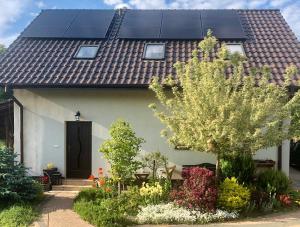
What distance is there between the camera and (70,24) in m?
14.8

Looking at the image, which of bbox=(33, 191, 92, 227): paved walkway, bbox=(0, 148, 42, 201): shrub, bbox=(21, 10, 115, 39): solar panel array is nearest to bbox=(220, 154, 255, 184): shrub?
bbox=(33, 191, 92, 227): paved walkway

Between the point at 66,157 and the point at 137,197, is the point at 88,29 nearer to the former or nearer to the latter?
the point at 66,157

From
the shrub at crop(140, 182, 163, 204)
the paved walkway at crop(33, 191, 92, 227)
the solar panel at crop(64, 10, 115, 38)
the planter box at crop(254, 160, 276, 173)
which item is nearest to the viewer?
the paved walkway at crop(33, 191, 92, 227)

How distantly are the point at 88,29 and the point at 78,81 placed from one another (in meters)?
3.65

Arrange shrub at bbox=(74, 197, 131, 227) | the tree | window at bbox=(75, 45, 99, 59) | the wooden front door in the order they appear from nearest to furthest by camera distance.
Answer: shrub at bbox=(74, 197, 131, 227) < the tree < the wooden front door < window at bbox=(75, 45, 99, 59)

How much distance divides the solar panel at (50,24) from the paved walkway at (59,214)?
6.65 m

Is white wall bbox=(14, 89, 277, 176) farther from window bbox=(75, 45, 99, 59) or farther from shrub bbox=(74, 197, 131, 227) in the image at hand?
shrub bbox=(74, 197, 131, 227)

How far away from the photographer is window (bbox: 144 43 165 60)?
503 inches

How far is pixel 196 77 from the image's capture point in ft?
29.5

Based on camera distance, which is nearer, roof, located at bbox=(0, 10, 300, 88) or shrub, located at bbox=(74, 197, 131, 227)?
shrub, located at bbox=(74, 197, 131, 227)

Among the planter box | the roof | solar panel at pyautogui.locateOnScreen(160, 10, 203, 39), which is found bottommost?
the planter box

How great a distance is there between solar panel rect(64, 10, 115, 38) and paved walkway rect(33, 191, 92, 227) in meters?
6.47

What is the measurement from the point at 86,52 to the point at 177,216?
7.41 meters

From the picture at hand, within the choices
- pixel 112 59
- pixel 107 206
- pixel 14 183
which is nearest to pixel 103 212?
pixel 107 206
